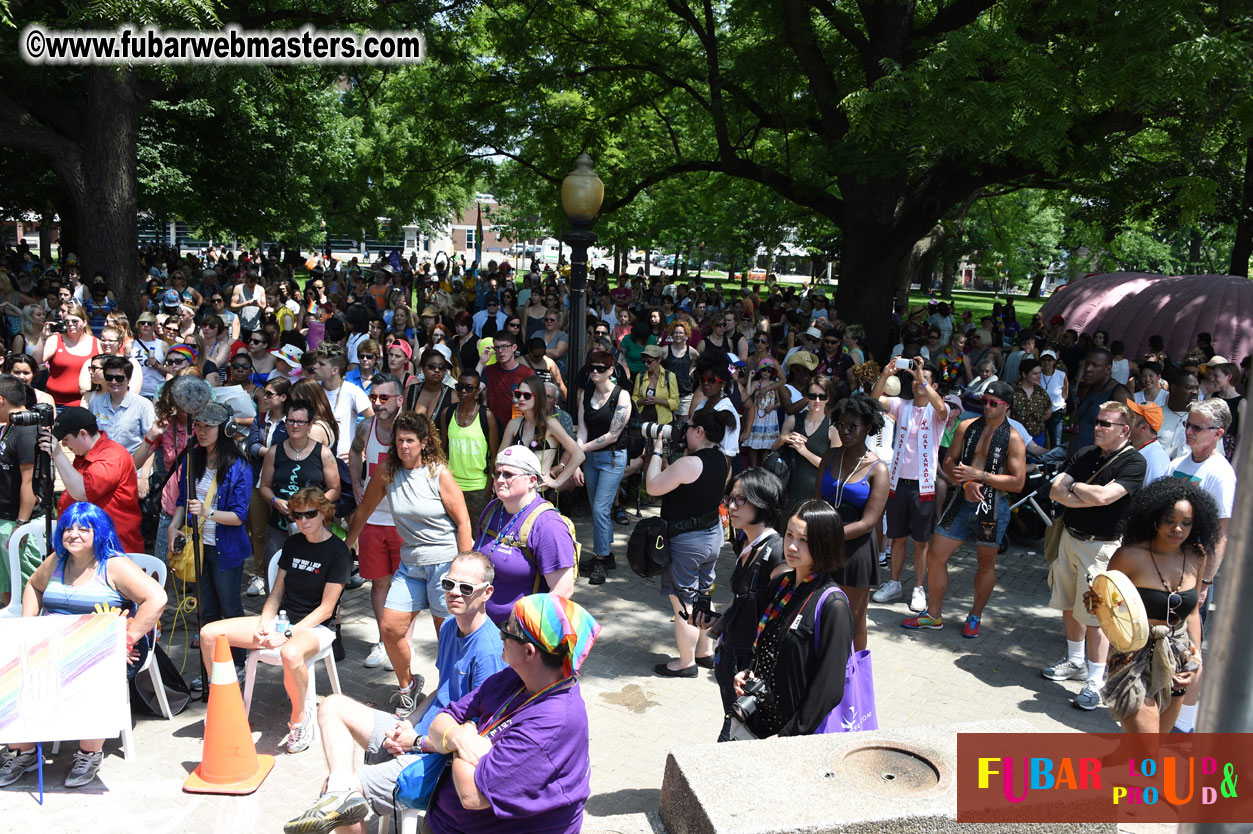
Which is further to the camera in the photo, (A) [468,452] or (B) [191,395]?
(A) [468,452]

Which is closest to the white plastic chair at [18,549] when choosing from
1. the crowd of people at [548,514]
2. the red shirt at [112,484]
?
the crowd of people at [548,514]

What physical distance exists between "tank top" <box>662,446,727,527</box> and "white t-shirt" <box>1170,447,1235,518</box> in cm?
277

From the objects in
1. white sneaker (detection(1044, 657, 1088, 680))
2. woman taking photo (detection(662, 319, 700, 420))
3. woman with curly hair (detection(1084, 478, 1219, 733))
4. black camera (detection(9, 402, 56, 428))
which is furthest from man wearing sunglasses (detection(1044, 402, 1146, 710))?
black camera (detection(9, 402, 56, 428))

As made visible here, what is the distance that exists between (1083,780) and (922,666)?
3.05 meters

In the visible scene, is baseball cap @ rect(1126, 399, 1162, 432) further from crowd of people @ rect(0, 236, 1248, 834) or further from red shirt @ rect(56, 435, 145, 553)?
red shirt @ rect(56, 435, 145, 553)

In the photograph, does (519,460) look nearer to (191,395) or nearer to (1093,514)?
(191,395)

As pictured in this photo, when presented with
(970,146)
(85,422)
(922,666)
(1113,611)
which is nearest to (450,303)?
(970,146)

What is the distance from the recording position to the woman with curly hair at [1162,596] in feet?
14.9

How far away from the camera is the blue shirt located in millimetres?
4008

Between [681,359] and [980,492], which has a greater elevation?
[681,359]

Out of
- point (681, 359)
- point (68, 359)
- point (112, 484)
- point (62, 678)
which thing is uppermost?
point (681, 359)

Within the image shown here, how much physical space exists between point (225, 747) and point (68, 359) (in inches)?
241

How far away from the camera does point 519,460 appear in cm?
494

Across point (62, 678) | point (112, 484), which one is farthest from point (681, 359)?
point (62, 678)
